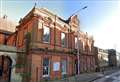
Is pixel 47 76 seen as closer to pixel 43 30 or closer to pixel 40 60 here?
pixel 40 60

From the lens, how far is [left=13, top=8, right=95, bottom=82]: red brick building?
634 inches

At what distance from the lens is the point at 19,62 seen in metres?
16.3

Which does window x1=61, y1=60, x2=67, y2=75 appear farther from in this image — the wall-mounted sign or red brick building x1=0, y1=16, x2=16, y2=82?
red brick building x1=0, y1=16, x2=16, y2=82

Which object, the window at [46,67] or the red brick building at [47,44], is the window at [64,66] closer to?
the red brick building at [47,44]

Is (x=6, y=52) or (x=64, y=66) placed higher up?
(x=6, y=52)

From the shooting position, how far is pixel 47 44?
58.2 ft

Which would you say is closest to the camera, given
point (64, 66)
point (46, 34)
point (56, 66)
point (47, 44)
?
point (47, 44)

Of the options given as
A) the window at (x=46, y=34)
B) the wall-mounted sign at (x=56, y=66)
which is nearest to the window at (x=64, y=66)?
the wall-mounted sign at (x=56, y=66)

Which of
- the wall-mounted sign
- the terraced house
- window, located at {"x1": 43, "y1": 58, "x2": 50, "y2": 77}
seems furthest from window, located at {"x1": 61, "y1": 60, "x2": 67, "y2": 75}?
window, located at {"x1": 43, "y1": 58, "x2": 50, "y2": 77}

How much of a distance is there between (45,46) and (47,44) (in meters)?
0.52

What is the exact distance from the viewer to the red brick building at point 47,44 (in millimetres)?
16109

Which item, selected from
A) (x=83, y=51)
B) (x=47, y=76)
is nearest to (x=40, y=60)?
(x=47, y=76)

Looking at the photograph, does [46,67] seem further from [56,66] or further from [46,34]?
[46,34]

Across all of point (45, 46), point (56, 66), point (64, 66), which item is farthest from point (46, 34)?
point (64, 66)
